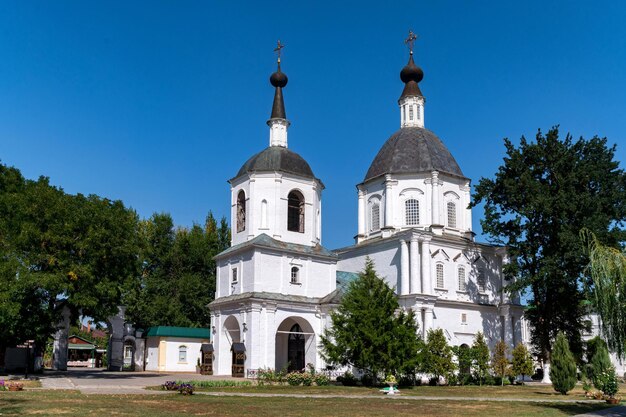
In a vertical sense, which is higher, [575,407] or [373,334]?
[373,334]

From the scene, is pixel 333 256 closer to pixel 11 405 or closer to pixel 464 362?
pixel 464 362

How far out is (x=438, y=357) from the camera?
107ft

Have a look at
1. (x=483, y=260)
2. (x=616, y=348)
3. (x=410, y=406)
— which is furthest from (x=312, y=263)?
(x=616, y=348)

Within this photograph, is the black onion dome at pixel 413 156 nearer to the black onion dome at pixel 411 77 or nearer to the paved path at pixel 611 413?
the black onion dome at pixel 411 77

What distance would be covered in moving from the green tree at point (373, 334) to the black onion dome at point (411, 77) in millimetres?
18996

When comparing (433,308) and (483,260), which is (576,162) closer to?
(483,260)

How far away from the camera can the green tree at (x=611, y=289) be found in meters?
16.5

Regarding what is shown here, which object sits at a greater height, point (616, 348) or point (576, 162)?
point (576, 162)

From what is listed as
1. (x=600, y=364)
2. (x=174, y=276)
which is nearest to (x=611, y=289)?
(x=600, y=364)

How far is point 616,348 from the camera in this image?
57.2ft

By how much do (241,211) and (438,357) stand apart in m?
13.7

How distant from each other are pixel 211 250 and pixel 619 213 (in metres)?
29.0

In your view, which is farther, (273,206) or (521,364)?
(273,206)

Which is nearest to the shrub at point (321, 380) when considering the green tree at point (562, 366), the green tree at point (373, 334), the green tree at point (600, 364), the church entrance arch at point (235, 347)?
the green tree at point (373, 334)
